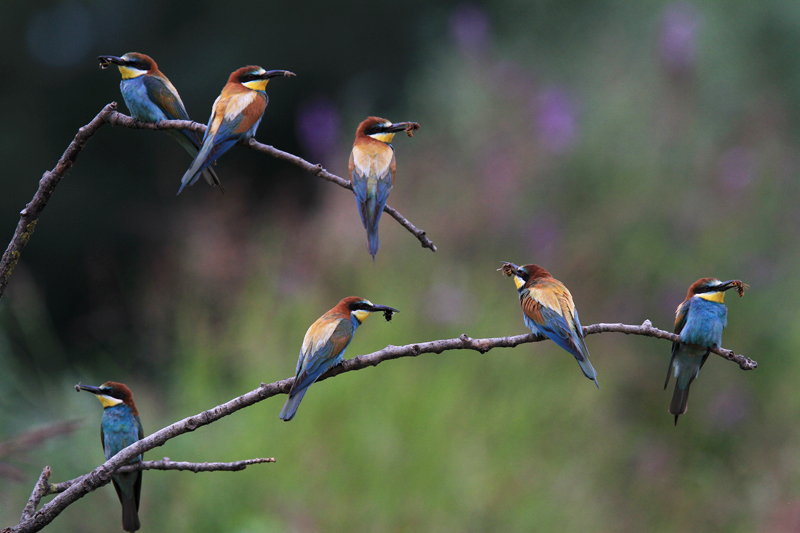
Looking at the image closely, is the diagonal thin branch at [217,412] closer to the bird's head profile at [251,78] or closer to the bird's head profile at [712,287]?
the bird's head profile at [712,287]

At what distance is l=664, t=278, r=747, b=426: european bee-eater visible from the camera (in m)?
1.14

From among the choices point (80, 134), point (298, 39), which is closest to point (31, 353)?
point (80, 134)

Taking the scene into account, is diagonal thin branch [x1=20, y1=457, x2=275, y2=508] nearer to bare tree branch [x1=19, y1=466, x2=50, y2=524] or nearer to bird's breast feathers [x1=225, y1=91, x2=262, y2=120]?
bare tree branch [x1=19, y1=466, x2=50, y2=524]

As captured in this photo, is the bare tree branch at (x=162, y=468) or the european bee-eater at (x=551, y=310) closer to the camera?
the bare tree branch at (x=162, y=468)

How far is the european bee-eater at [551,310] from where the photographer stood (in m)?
1.20

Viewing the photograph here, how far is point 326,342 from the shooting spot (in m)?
1.02

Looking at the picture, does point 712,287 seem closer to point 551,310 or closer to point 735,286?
point 735,286

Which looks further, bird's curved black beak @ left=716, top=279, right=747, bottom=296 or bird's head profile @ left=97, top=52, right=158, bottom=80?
bird's head profile @ left=97, top=52, right=158, bottom=80

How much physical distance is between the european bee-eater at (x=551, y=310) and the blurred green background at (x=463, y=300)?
3.34ft

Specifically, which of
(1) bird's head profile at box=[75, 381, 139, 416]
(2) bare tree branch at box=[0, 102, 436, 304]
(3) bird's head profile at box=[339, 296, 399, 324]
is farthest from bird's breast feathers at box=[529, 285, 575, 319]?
(1) bird's head profile at box=[75, 381, 139, 416]

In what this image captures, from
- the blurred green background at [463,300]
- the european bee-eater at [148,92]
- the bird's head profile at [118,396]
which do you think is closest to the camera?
the european bee-eater at [148,92]

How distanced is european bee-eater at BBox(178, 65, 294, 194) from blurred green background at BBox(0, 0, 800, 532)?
90 cm

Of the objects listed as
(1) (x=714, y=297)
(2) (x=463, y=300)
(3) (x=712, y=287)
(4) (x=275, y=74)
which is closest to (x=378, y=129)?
(4) (x=275, y=74)

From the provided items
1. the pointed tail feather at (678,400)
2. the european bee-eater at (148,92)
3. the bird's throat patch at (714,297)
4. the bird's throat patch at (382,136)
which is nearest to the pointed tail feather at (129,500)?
the european bee-eater at (148,92)
